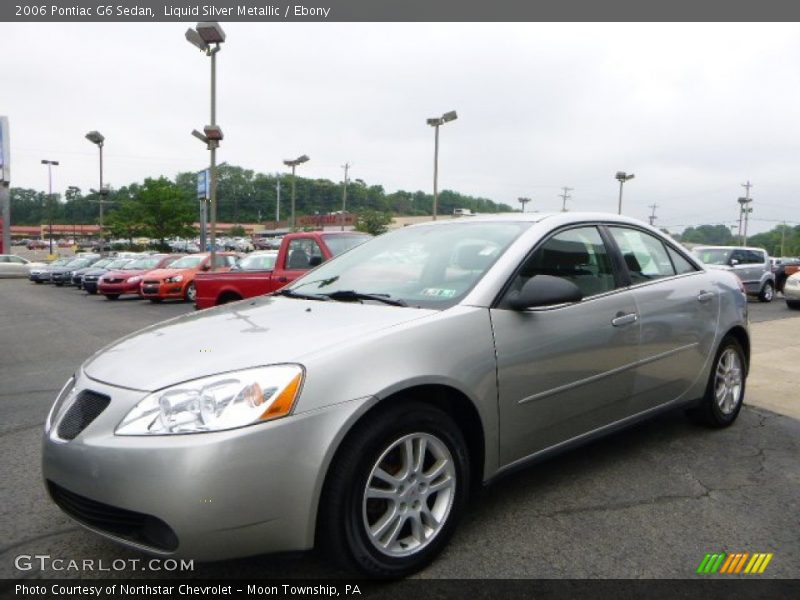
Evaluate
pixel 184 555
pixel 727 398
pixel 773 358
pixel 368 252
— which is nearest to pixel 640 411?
pixel 727 398

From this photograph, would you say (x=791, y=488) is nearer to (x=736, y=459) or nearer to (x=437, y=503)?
(x=736, y=459)

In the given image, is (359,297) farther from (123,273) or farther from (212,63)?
(123,273)

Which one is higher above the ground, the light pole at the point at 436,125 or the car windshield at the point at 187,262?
the light pole at the point at 436,125

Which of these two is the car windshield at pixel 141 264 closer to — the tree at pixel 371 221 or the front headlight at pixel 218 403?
the front headlight at pixel 218 403

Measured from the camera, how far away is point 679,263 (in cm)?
420

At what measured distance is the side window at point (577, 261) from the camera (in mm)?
3191

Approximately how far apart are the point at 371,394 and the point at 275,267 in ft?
24.8

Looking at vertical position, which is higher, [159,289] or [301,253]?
[301,253]

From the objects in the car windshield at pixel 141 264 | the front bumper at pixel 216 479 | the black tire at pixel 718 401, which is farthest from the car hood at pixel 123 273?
the front bumper at pixel 216 479

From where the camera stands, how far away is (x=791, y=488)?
11.1 ft

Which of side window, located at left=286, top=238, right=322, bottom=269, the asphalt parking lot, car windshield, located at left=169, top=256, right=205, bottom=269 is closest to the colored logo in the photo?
the asphalt parking lot

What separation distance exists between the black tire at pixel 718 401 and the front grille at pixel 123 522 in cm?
349

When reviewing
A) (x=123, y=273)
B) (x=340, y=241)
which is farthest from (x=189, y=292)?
(x=340, y=241)

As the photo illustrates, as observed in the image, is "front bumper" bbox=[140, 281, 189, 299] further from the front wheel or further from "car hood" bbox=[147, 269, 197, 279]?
the front wheel
